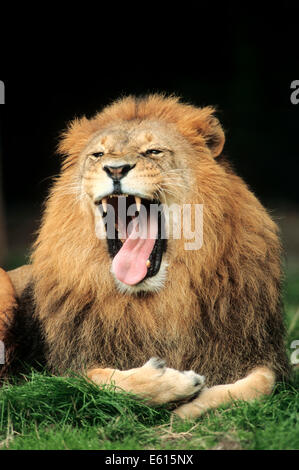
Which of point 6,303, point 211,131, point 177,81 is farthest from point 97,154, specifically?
point 177,81

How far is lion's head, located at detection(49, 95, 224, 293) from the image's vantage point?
345 cm

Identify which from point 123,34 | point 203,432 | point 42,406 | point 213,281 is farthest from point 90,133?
point 123,34

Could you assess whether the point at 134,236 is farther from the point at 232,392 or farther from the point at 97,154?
the point at 232,392

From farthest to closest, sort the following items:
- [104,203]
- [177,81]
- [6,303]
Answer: [177,81]
[6,303]
[104,203]

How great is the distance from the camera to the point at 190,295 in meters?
3.47

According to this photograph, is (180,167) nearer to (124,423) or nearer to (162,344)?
(162,344)

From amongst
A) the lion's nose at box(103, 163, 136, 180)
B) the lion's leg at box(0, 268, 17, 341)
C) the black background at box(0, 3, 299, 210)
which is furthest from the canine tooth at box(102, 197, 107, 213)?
the black background at box(0, 3, 299, 210)

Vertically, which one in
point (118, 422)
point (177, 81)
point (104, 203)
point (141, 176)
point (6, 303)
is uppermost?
point (177, 81)

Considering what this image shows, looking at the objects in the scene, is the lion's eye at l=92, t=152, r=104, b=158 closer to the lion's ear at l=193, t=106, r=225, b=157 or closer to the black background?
the lion's ear at l=193, t=106, r=225, b=157

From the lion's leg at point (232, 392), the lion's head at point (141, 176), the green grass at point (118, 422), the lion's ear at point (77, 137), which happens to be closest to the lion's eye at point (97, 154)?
the lion's head at point (141, 176)

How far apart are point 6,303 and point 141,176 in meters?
1.12

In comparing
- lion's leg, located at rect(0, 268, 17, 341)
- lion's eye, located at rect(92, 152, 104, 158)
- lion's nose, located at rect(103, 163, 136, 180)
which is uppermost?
lion's eye, located at rect(92, 152, 104, 158)

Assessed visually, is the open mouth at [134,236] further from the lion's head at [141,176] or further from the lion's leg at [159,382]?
the lion's leg at [159,382]

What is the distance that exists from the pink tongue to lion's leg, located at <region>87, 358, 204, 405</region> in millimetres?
406
